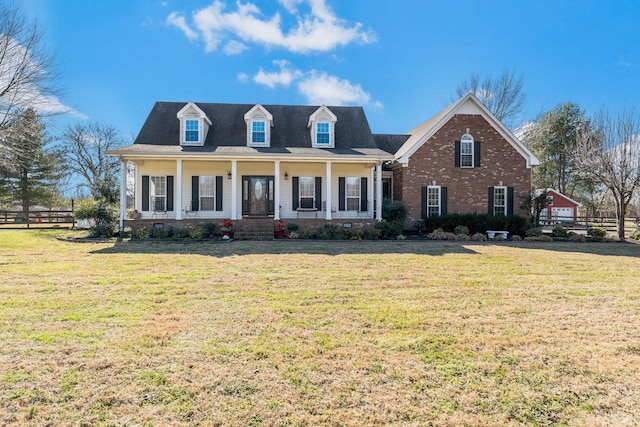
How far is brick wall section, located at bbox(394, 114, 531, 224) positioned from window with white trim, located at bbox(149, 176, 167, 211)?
498 inches

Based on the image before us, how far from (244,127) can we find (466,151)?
12531mm

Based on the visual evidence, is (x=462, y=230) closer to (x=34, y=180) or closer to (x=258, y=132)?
(x=258, y=132)

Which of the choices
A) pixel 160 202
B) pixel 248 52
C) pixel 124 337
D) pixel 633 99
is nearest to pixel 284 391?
pixel 124 337

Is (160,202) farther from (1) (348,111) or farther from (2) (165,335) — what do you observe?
(2) (165,335)

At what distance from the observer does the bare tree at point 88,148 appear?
30719 mm

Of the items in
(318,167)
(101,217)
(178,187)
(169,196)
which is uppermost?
(318,167)

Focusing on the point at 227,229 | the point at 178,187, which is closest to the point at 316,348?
the point at 227,229

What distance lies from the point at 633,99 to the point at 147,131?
25.5 m

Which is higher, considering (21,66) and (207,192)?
(21,66)

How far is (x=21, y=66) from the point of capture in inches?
631

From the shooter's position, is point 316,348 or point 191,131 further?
point 191,131

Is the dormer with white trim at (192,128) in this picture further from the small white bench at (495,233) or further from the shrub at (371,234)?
the small white bench at (495,233)

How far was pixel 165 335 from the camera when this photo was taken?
3.91m

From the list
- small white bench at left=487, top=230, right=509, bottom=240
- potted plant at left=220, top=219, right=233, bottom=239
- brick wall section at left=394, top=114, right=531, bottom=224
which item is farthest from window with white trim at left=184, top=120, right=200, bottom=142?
small white bench at left=487, top=230, right=509, bottom=240
